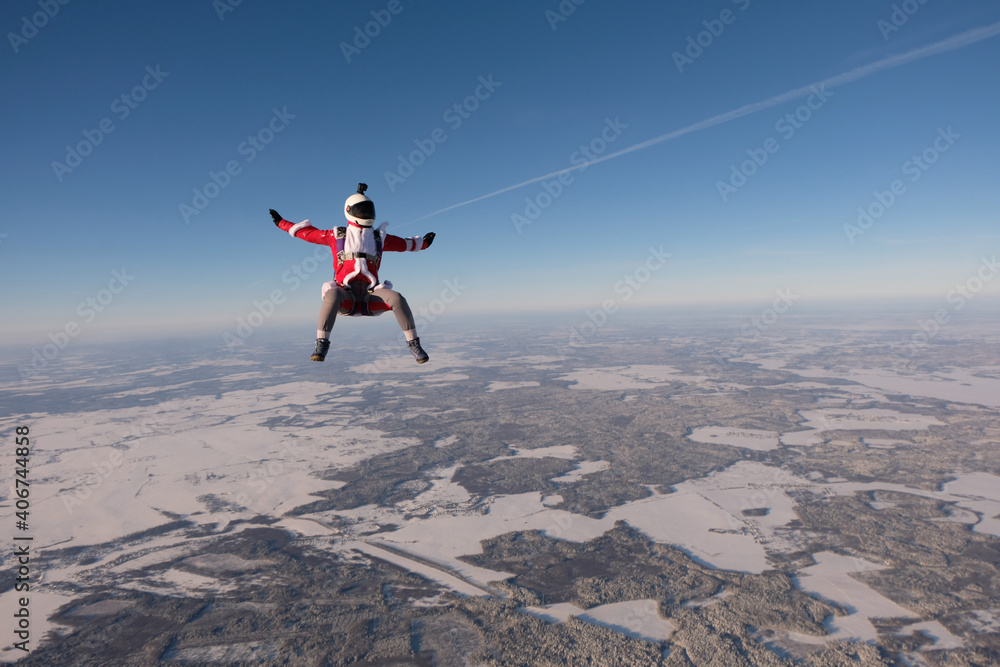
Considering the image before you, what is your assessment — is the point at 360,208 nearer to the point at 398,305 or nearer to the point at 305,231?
the point at 305,231

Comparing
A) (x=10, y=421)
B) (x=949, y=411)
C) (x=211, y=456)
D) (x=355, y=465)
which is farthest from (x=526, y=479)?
(x=10, y=421)

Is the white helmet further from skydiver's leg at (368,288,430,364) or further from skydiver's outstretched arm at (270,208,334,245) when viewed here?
skydiver's leg at (368,288,430,364)

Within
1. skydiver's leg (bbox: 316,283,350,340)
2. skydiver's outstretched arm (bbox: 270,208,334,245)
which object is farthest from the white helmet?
skydiver's leg (bbox: 316,283,350,340)

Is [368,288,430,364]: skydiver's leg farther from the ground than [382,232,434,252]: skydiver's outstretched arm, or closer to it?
closer to it

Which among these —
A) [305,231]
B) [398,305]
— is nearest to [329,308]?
[398,305]

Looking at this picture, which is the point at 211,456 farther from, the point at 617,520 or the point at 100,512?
the point at 617,520

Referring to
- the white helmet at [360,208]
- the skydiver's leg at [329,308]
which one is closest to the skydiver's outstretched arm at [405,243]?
the white helmet at [360,208]
